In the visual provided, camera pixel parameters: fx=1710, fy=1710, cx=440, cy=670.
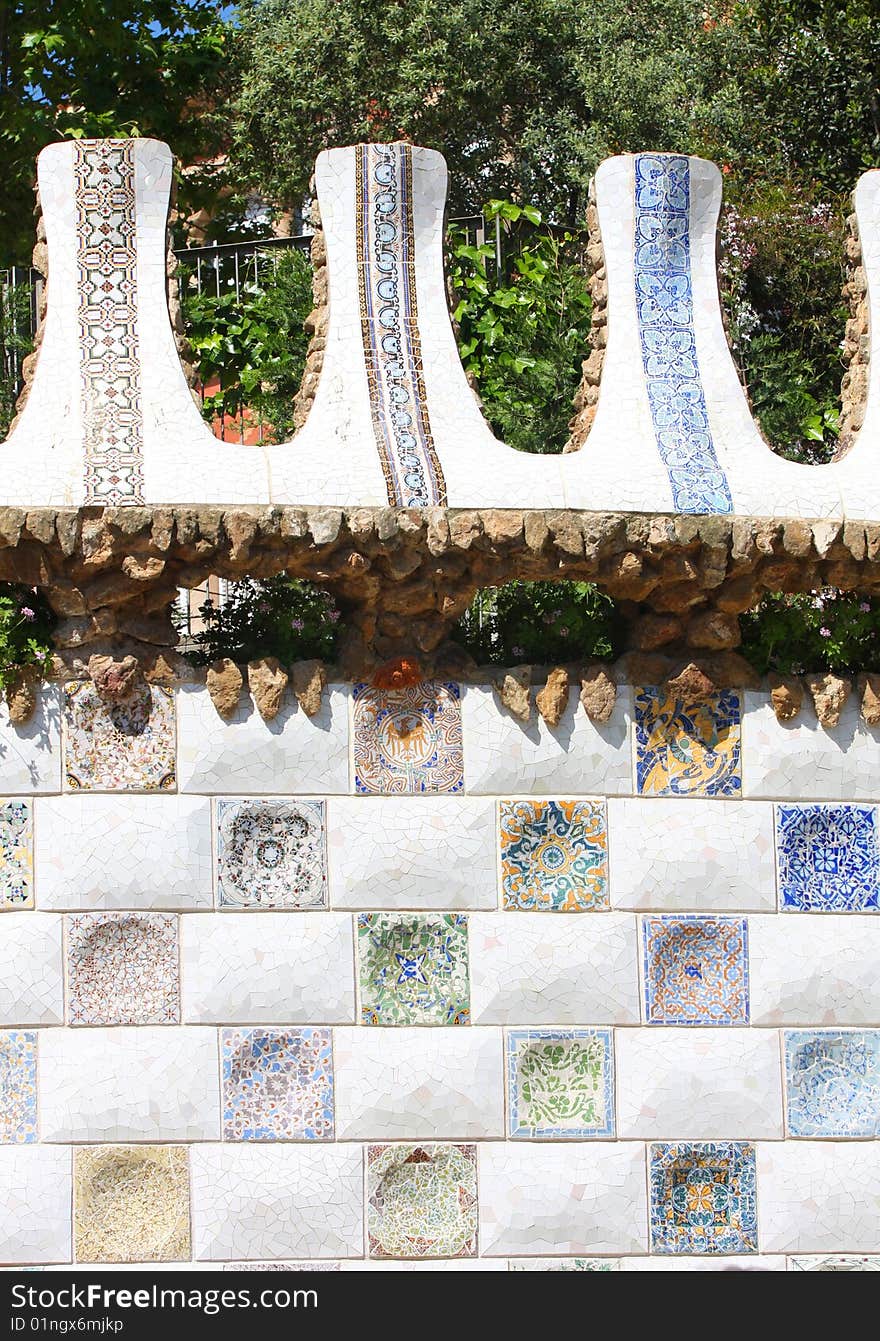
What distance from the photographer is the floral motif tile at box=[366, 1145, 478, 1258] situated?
570 centimetres

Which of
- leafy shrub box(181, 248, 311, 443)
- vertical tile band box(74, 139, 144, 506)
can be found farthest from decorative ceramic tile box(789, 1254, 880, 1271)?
leafy shrub box(181, 248, 311, 443)

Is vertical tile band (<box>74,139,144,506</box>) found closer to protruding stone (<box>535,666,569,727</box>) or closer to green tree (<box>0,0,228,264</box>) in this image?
protruding stone (<box>535,666,569,727</box>)

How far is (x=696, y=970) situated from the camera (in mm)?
5941

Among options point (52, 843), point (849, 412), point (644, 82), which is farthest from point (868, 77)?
point (52, 843)

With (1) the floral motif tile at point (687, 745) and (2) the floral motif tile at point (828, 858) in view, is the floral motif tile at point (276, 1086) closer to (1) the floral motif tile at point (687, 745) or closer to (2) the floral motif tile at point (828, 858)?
(1) the floral motif tile at point (687, 745)

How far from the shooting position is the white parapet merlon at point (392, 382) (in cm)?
583

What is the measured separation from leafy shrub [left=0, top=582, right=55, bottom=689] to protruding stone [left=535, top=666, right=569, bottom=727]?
1710 millimetres

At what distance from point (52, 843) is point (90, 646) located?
0.69 meters

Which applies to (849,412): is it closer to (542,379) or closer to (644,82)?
(542,379)

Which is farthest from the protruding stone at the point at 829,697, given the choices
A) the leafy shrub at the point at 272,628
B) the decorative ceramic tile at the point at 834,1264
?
the decorative ceramic tile at the point at 834,1264

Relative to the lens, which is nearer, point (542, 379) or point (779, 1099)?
point (779, 1099)

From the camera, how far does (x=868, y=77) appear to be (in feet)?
37.0

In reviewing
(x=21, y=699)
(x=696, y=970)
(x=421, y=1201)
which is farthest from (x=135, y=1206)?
(x=696, y=970)

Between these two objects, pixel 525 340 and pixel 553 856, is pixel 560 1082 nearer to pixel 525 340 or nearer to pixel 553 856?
pixel 553 856
